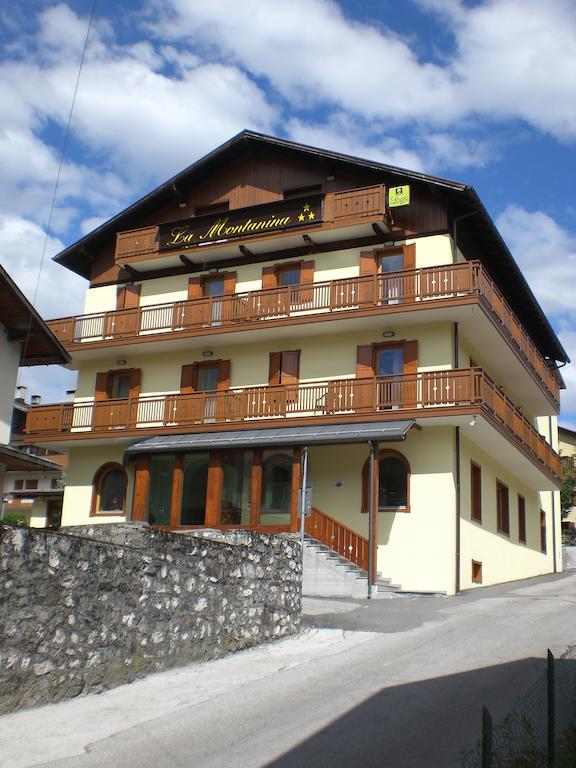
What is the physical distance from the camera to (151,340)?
26109 millimetres

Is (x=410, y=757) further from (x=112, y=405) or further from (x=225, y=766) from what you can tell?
(x=112, y=405)

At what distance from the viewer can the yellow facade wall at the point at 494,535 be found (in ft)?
75.8

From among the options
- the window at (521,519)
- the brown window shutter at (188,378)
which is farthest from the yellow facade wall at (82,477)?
the window at (521,519)

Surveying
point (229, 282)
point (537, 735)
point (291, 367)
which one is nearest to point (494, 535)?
point (291, 367)

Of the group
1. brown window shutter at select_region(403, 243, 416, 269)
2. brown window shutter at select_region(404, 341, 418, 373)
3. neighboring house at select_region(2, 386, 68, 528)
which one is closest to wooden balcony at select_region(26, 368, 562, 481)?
brown window shutter at select_region(404, 341, 418, 373)

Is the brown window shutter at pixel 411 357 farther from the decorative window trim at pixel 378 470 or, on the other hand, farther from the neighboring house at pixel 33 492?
the neighboring house at pixel 33 492

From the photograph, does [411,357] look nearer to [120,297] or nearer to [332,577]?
[332,577]

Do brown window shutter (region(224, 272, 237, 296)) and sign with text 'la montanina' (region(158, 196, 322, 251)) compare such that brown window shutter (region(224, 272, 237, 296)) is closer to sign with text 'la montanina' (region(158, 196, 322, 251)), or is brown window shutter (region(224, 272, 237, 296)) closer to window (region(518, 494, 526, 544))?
sign with text 'la montanina' (region(158, 196, 322, 251))

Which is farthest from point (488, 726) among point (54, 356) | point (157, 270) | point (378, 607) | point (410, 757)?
point (157, 270)

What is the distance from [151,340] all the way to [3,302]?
949 centimetres

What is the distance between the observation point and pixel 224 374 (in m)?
25.9

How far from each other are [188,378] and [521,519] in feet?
42.6

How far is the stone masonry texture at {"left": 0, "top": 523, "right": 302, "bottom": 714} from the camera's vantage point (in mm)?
7840

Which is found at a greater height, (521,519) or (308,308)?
→ (308,308)
